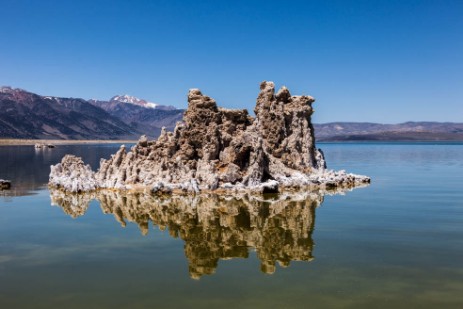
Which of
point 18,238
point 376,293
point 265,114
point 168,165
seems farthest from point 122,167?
point 376,293

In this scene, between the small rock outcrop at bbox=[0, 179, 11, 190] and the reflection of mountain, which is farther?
the small rock outcrop at bbox=[0, 179, 11, 190]

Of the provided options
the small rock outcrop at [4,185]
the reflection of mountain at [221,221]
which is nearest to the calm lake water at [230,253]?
the reflection of mountain at [221,221]

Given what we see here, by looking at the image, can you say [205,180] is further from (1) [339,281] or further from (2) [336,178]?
(1) [339,281]

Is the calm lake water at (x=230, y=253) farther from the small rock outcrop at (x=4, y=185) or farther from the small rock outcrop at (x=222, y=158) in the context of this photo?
the small rock outcrop at (x=4, y=185)

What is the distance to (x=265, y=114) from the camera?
161 feet

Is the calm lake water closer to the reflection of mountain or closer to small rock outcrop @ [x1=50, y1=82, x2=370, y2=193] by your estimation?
the reflection of mountain

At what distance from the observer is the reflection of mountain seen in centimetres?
1948

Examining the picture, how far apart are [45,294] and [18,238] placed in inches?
361

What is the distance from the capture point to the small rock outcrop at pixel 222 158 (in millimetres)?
38750

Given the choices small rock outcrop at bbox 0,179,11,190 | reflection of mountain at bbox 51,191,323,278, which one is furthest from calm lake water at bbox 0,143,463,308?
small rock outcrop at bbox 0,179,11,190

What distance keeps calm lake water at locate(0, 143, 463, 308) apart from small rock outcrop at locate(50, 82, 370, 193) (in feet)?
17.7

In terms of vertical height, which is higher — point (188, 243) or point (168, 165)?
point (168, 165)

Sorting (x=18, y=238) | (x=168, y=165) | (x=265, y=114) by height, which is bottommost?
(x=18, y=238)

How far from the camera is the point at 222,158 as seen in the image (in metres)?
41.0
